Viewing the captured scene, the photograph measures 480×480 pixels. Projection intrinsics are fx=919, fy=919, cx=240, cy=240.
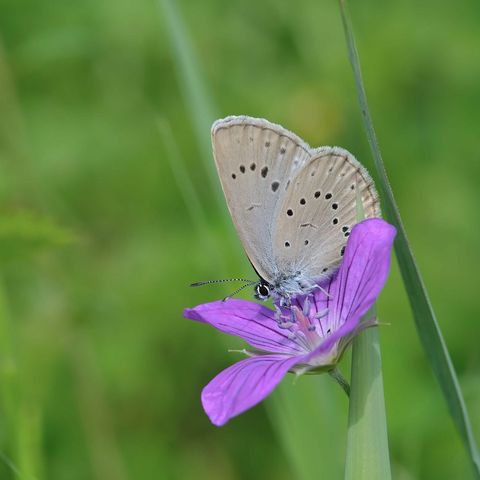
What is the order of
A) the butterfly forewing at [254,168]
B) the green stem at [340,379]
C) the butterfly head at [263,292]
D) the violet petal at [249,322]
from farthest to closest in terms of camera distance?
the butterfly head at [263,292], the butterfly forewing at [254,168], the violet petal at [249,322], the green stem at [340,379]

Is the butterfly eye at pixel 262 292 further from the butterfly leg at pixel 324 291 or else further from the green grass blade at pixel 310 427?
the green grass blade at pixel 310 427

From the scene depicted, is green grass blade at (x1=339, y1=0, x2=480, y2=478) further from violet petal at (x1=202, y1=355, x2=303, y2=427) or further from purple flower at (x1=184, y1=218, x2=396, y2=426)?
violet petal at (x1=202, y1=355, x2=303, y2=427)

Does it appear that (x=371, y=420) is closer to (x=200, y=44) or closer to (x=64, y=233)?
(x=64, y=233)

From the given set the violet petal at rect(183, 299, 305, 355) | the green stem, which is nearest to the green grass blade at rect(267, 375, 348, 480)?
the violet petal at rect(183, 299, 305, 355)

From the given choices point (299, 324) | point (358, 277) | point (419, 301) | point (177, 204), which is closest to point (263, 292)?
point (299, 324)

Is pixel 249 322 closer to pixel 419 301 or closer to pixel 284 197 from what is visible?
pixel 284 197

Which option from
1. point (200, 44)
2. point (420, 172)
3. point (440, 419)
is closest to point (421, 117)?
point (420, 172)

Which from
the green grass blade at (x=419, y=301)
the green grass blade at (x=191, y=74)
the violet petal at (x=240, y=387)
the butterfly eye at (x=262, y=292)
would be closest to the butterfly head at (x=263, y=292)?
the butterfly eye at (x=262, y=292)
